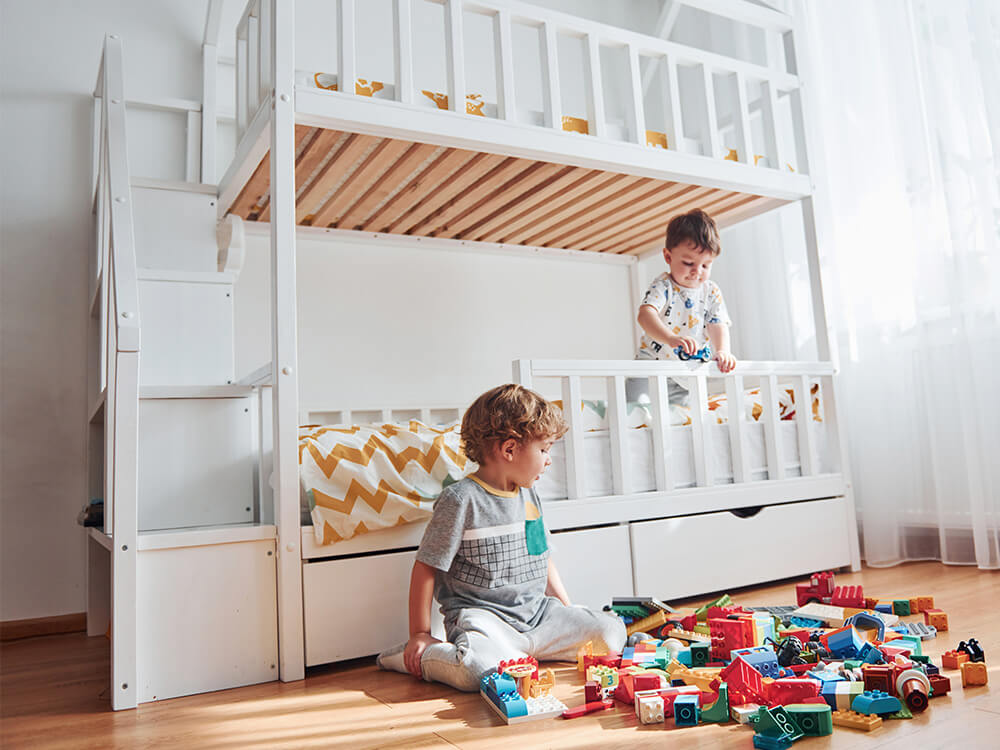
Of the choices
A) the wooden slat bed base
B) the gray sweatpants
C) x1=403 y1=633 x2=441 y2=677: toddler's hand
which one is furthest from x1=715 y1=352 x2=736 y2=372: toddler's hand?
x1=403 y1=633 x2=441 y2=677: toddler's hand

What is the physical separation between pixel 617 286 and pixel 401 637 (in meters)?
1.84

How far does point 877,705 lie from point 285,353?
3.52ft

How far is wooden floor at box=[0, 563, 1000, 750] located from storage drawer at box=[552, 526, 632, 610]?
35 cm

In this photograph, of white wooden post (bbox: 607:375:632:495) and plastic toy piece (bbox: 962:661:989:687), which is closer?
plastic toy piece (bbox: 962:661:989:687)

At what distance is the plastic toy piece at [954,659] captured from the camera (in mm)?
1185

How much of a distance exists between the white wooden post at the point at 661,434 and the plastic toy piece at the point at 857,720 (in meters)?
0.84

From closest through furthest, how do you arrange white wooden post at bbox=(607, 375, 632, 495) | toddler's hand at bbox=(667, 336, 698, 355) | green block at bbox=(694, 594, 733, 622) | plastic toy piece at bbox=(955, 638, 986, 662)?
plastic toy piece at bbox=(955, 638, 986, 662)
green block at bbox=(694, 594, 733, 622)
white wooden post at bbox=(607, 375, 632, 495)
toddler's hand at bbox=(667, 336, 698, 355)

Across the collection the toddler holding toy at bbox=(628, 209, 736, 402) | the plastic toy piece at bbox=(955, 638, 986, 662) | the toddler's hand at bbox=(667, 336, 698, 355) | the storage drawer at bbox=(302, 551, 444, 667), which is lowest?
the plastic toy piece at bbox=(955, 638, 986, 662)

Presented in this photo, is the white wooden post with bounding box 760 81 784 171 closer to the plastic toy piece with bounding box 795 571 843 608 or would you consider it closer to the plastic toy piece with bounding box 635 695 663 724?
the plastic toy piece with bounding box 795 571 843 608

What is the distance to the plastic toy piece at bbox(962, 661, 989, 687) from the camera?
43.1 inches

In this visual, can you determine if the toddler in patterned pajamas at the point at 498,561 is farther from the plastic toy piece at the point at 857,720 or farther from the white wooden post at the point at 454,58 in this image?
the white wooden post at the point at 454,58

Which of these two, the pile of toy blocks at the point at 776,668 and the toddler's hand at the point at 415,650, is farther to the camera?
the toddler's hand at the point at 415,650

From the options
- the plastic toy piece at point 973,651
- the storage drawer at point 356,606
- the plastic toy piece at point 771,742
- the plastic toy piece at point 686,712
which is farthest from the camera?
the storage drawer at point 356,606

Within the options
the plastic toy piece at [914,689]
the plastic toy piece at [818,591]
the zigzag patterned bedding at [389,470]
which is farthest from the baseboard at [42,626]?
the plastic toy piece at [914,689]
